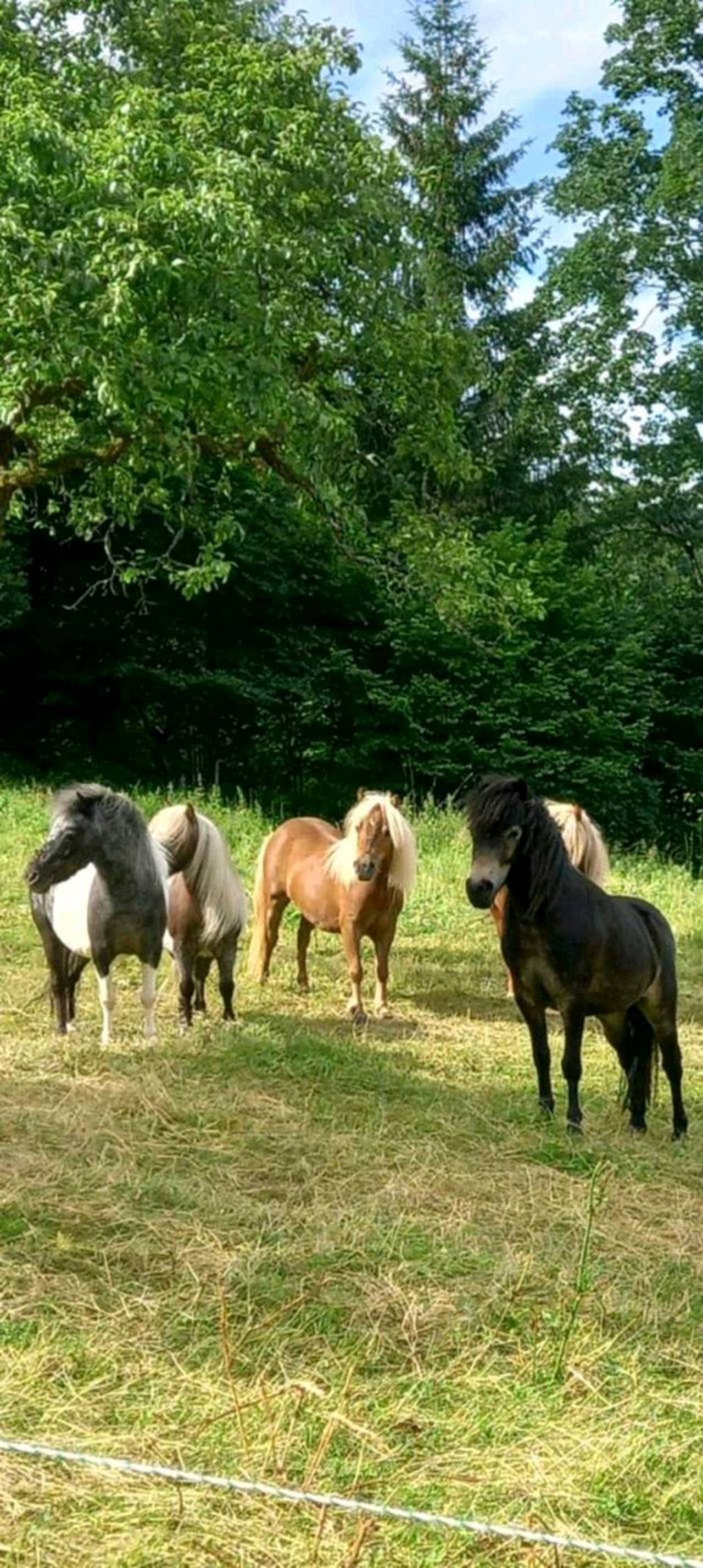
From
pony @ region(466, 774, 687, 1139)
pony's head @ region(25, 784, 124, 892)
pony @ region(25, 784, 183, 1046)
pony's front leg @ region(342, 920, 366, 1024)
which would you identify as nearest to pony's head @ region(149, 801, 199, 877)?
pony @ region(25, 784, 183, 1046)

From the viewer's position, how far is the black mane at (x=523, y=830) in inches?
197

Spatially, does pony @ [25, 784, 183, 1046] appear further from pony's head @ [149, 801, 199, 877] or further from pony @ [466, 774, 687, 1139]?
pony @ [466, 774, 687, 1139]

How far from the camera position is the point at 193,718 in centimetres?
2122

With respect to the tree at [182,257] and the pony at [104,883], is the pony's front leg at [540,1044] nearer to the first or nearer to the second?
the pony at [104,883]

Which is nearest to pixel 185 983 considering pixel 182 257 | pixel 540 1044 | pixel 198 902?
pixel 198 902

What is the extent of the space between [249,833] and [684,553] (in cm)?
1489

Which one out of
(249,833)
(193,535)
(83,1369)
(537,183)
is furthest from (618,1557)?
(537,183)

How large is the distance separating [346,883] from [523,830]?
252cm

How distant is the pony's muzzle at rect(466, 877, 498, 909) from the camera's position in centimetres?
484

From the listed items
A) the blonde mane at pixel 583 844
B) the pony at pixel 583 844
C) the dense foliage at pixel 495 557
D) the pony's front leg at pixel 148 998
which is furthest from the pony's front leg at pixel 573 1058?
the dense foliage at pixel 495 557

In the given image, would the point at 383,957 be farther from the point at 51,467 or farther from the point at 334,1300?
the point at 334,1300

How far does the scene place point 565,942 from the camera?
16.5 feet

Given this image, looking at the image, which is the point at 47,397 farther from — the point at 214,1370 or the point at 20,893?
the point at 214,1370

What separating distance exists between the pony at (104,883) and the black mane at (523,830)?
5.85ft
